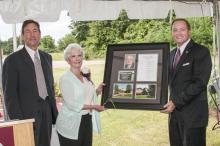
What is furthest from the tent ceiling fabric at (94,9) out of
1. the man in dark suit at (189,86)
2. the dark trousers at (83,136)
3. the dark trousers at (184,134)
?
the dark trousers at (184,134)

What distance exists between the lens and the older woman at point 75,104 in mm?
3570

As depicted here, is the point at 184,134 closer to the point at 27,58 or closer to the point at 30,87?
the point at 30,87

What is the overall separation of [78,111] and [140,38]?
6.05 m

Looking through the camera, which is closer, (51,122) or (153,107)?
(153,107)

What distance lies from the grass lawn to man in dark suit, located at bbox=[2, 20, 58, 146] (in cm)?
393

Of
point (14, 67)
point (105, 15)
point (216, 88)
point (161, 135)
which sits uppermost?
point (105, 15)

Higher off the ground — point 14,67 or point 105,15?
point 105,15

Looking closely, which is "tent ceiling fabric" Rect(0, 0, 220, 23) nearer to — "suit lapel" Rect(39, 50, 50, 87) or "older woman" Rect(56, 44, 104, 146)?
"suit lapel" Rect(39, 50, 50, 87)

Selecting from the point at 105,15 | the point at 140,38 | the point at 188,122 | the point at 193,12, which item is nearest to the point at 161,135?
the point at 140,38

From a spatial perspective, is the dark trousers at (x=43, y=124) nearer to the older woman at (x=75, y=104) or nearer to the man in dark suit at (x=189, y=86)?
the older woman at (x=75, y=104)

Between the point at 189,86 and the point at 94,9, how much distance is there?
1980mm

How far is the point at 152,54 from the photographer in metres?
3.63

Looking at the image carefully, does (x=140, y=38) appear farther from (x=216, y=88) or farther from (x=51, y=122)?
(x=51, y=122)

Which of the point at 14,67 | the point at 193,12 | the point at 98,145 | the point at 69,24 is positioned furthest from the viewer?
the point at 69,24
